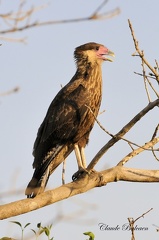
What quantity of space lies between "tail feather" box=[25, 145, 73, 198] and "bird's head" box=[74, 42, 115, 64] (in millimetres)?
1407

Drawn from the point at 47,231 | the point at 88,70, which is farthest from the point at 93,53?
the point at 47,231

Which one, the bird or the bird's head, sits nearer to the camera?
the bird

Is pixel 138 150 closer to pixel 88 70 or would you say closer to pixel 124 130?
pixel 124 130

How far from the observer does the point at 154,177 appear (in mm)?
5191

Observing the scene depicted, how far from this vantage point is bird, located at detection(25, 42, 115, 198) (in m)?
6.32

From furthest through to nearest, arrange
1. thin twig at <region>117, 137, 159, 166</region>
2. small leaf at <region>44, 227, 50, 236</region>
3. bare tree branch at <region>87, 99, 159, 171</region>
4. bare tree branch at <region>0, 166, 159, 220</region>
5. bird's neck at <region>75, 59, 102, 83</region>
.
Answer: bird's neck at <region>75, 59, 102, 83</region>
thin twig at <region>117, 137, 159, 166</region>
bare tree branch at <region>0, 166, 159, 220</region>
bare tree branch at <region>87, 99, 159, 171</region>
small leaf at <region>44, 227, 50, 236</region>

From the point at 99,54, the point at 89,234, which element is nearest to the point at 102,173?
the point at 89,234

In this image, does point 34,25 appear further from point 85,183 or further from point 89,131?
point 89,131

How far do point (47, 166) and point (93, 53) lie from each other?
192 centimetres

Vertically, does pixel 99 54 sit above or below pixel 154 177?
above

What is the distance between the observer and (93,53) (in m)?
7.37

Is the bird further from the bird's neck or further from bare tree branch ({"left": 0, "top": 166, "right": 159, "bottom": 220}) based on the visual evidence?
bare tree branch ({"left": 0, "top": 166, "right": 159, "bottom": 220})

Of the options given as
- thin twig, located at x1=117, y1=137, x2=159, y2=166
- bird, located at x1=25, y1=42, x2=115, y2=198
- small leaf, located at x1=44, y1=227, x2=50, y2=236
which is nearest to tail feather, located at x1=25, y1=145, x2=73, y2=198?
bird, located at x1=25, y1=42, x2=115, y2=198

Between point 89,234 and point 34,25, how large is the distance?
2.35m
